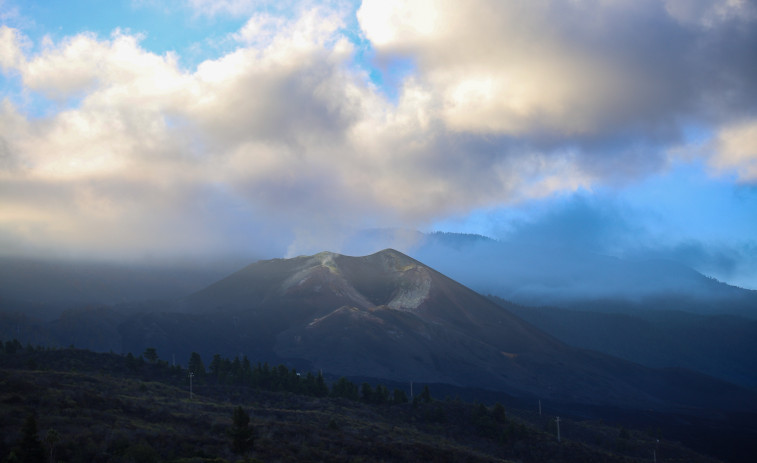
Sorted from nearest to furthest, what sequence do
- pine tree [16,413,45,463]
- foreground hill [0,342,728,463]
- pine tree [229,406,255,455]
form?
pine tree [16,413,45,463] → foreground hill [0,342,728,463] → pine tree [229,406,255,455]

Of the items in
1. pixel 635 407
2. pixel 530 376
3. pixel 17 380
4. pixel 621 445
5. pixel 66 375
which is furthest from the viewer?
pixel 530 376

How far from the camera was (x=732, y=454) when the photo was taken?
12662 cm

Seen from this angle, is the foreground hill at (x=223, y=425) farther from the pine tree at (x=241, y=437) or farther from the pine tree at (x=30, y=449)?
the pine tree at (x=241, y=437)

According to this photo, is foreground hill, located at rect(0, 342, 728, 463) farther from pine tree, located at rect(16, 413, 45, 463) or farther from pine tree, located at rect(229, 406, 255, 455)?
pine tree, located at rect(229, 406, 255, 455)

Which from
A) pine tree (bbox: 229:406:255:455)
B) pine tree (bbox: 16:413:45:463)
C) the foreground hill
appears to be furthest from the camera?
pine tree (bbox: 229:406:255:455)

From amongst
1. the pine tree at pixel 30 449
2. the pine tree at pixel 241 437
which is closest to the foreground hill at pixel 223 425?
the pine tree at pixel 30 449

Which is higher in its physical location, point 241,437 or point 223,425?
point 241,437

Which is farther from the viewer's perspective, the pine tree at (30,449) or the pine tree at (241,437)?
the pine tree at (241,437)

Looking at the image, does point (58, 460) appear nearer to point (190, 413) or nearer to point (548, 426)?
point (190, 413)

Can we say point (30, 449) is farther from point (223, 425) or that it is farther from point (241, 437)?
point (223, 425)

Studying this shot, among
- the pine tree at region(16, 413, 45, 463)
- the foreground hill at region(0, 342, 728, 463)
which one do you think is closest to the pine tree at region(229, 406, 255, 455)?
the foreground hill at region(0, 342, 728, 463)

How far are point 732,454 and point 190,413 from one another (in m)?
123

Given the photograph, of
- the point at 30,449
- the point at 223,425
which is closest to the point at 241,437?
the point at 223,425

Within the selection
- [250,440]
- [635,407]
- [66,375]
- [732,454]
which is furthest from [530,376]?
[250,440]
